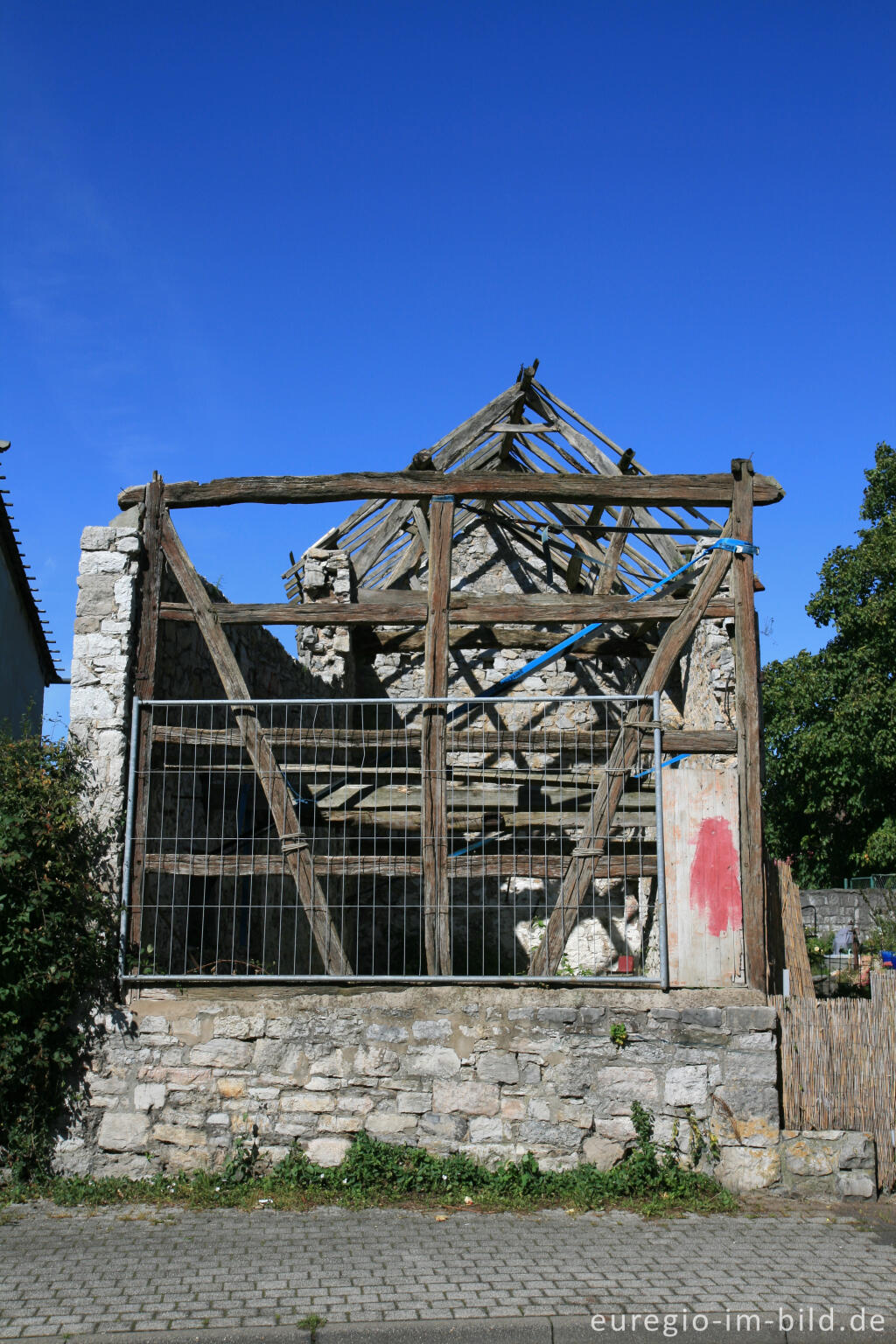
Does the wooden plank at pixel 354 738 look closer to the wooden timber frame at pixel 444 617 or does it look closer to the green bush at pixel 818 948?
the wooden timber frame at pixel 444 617

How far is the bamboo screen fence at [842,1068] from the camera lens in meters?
5.59

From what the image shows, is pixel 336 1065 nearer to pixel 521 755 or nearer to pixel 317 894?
pixel 317 894

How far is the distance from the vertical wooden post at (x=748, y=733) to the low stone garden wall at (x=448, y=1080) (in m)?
0.33

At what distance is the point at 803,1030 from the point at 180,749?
3.96m

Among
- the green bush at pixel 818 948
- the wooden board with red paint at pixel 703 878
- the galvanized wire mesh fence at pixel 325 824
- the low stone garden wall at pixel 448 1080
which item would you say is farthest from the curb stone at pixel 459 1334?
the green bush at pixel 818 948

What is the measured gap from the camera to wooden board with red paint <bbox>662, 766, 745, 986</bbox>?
580 cm

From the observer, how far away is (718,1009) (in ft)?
18.5

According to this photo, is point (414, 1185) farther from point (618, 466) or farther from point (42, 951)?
point (618, 466)

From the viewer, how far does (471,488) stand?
647cm

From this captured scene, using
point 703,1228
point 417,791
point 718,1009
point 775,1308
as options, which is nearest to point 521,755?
point 417,791

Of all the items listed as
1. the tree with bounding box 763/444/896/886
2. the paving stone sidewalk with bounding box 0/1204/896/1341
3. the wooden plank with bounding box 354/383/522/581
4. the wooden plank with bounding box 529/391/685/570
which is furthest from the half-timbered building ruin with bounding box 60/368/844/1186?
the tree with bounding box 763/444/896/886

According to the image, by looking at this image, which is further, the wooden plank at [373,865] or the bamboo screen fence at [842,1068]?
the wooden plank at [373,865]

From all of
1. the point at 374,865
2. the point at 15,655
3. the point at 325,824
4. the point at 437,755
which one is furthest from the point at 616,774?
the point at 15,655

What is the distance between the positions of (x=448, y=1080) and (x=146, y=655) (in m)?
3.12
